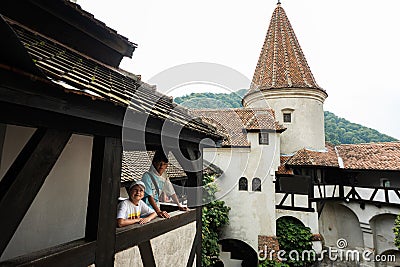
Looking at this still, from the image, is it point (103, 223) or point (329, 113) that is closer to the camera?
point (103, 223)

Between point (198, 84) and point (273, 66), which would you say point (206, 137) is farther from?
point (273, 66)

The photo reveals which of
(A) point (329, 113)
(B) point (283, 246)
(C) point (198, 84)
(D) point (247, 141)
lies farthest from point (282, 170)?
(A) point (329, 113)

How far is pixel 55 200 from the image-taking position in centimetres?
255

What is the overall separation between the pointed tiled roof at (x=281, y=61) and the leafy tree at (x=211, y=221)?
21.6ft

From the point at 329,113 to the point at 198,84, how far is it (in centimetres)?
3479

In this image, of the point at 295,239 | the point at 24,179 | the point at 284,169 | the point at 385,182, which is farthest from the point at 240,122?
the point at 24,179

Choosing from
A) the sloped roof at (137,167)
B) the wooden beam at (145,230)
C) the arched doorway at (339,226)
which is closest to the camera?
the wooden beam at (145,230)

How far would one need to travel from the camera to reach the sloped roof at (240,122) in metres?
11.8

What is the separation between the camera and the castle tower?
13.1 metres

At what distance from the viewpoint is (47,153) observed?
1399mm

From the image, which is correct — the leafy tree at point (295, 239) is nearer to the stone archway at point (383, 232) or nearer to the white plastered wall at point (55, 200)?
the stone archway at point (383, 232)

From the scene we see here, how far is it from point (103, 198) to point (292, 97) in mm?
13051

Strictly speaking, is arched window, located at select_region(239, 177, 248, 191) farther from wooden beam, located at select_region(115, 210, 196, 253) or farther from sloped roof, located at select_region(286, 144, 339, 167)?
wooden beam, located at select_region(115, 210, 196, 253)

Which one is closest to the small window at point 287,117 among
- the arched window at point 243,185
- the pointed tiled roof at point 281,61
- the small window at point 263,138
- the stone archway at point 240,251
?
the pointed tiled roof at point 281,61
